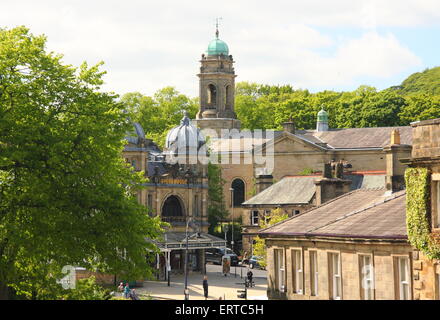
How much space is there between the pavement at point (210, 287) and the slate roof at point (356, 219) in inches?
790

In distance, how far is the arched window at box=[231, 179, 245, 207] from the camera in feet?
410

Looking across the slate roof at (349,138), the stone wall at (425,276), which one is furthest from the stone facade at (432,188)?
the slate roof at (349,138)

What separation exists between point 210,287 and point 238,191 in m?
51.2

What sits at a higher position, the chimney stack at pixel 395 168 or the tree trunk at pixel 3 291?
the chimney stack at pixel 395 168

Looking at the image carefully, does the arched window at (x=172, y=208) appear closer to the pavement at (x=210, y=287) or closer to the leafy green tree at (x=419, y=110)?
the pavement at (x=210, y=287)

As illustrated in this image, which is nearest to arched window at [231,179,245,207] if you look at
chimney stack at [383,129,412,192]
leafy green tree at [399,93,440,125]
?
leafy green tree at [399,93,440,125]

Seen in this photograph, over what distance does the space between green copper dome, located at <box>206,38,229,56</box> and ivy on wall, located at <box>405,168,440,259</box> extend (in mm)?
115724

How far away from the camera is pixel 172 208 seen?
9544 centimetres

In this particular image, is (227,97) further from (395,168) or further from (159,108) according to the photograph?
(395,168)

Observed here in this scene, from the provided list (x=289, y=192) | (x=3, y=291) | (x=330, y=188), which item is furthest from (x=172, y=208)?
(x=3, y=291)

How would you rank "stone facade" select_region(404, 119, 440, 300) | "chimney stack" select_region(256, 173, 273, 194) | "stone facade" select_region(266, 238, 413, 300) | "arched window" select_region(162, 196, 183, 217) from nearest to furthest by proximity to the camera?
"stone facade" select_region(404, 119, 440, 300)
"stone facade" select_region(266, 238, 413, 300)
"arched window" select_region(162, 196, 183, 217)
"chimney stack" select_region(256, 173, 273, 194)

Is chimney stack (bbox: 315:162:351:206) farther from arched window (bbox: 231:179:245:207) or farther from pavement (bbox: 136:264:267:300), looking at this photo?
arched window (bbox: 231:179:245:207)

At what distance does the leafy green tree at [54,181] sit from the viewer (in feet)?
118
